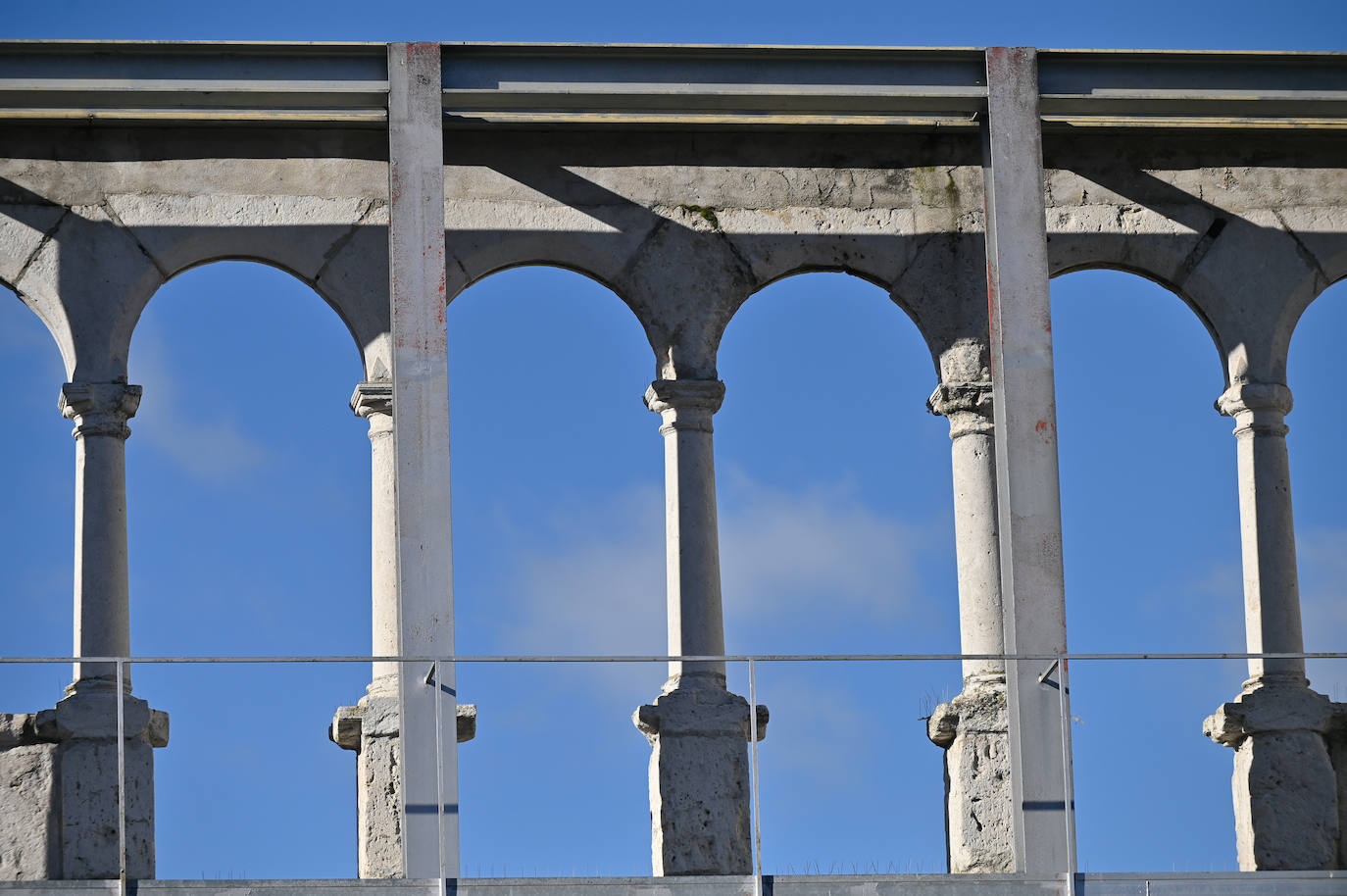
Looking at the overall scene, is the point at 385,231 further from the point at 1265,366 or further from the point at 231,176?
the point at 1265,366

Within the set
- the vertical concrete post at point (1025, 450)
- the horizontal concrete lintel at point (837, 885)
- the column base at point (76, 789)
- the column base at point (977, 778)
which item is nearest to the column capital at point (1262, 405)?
the vertical concrete post at point (1025, 450)

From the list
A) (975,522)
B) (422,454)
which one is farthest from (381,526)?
(975,522)

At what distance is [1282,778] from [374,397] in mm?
6310

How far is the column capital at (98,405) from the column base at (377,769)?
236 centimetres

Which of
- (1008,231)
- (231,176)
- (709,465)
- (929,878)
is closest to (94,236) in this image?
(231,176)

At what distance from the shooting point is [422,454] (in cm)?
1391

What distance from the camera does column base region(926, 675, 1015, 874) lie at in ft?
48.8

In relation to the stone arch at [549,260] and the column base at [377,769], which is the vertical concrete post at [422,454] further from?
the stone arch at [549,260]

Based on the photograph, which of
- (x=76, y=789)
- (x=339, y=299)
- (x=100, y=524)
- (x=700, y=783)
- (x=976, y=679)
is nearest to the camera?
(x=76, y=789)

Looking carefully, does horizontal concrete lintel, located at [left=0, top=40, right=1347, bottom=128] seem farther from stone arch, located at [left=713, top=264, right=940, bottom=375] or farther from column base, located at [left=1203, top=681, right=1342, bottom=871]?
column base, located at [left=1203, top=681, right=1342, bottom=871]

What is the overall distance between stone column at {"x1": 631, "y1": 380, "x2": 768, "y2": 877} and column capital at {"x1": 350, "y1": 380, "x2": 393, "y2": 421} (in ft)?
5.69

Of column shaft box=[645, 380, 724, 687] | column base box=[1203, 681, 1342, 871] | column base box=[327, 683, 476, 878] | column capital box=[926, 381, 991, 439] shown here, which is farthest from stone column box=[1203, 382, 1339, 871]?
column base box=[327, 683, 476, 878]

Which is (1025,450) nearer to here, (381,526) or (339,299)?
(381,526)

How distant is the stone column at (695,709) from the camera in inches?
583
